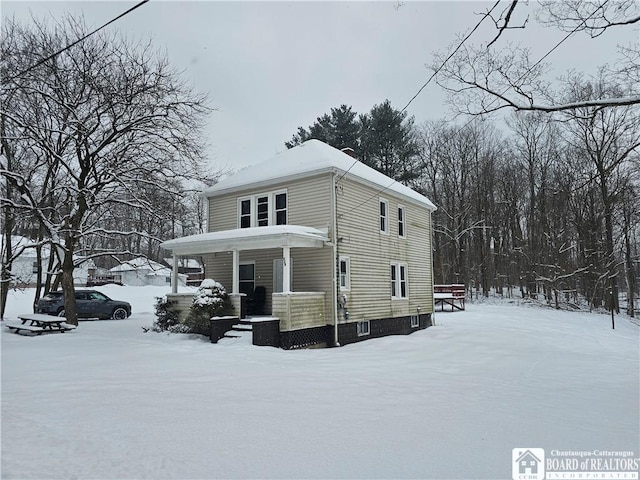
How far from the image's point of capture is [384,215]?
54.6 feet

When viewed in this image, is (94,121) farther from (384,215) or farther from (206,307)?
(384,215)

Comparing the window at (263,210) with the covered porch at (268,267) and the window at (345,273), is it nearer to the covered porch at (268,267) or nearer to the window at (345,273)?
the covered porch at (268,267)

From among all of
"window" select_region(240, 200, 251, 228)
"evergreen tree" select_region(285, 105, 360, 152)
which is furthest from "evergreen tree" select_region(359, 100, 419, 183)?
"window" select_region(240, 200, 251, 228)

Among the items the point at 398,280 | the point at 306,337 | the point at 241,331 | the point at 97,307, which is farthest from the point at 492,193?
the point at 97,307

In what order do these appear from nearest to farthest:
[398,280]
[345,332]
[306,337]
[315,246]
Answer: [306,337] < [315,246] < [345,332] < [398,280]

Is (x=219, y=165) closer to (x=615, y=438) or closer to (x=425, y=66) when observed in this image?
(x=425, y=66)

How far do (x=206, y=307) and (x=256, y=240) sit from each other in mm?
2418

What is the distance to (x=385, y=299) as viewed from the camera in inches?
640

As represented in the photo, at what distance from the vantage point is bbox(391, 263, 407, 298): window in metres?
17.1

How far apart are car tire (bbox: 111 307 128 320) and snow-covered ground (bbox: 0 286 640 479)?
31.0 ft

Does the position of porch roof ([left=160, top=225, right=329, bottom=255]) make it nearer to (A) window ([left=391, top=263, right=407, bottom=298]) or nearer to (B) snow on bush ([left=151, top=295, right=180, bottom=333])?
(B) snow on bush ([left=151, top=295, right=180, bottom=333])

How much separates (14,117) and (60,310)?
884cm

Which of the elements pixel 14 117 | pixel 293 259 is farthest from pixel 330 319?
pixel 14 117

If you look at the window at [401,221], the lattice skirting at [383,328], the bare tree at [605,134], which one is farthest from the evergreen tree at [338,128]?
the lattice skirting at [383,328]
